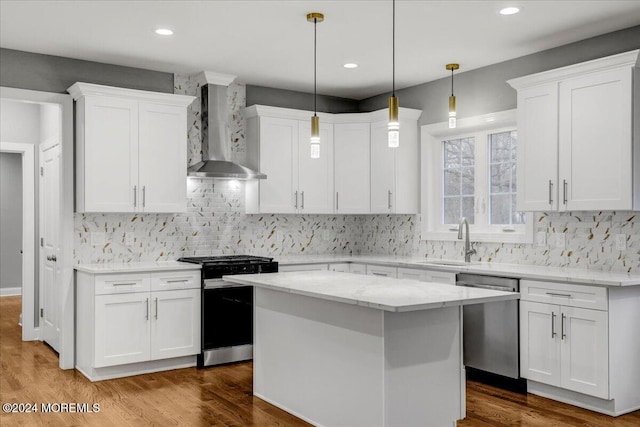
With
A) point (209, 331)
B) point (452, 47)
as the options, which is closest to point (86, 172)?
point (209, 331)

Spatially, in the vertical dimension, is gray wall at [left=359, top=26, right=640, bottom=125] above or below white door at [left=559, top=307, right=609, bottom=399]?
above

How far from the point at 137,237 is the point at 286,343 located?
2.20 metres

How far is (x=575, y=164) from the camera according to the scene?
4.34m

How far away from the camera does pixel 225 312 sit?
525cm

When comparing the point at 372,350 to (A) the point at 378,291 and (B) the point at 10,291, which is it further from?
(B) the point at 10,291

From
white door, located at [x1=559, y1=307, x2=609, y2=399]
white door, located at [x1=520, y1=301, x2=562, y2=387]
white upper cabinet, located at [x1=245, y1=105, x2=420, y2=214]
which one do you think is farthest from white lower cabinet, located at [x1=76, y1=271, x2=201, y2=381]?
white door, located at [x1=559, y1=307, x2=609, y2=399]

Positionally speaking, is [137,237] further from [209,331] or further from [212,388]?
[212,388]

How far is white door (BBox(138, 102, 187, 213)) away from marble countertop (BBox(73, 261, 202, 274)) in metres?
0.48

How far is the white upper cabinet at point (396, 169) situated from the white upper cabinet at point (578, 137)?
1.48m

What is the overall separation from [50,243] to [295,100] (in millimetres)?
2861

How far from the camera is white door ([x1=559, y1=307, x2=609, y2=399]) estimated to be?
3.90 meters

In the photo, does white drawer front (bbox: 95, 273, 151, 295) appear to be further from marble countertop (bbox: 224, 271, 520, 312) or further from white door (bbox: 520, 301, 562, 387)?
white door (bbox: 520, 301, 562, 387)

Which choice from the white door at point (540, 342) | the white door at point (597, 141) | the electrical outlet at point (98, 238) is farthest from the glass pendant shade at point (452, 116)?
the electrical outlet at point (98, 238)

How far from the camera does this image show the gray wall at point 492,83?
14.7 ft
